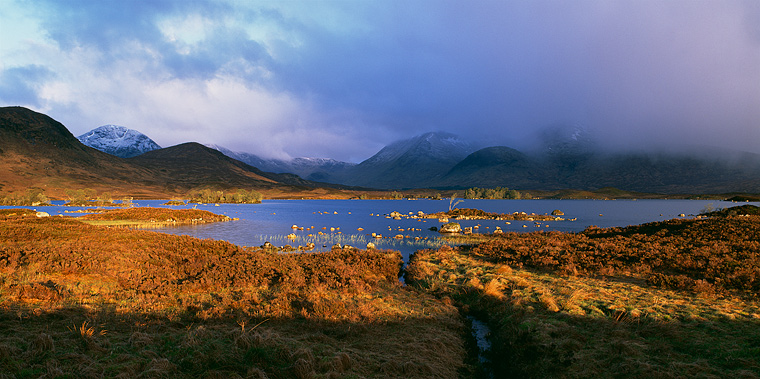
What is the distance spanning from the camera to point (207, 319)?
11359 mm

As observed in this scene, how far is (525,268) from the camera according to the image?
73.3 ft

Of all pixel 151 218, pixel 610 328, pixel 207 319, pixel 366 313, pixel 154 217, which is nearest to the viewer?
pixel 207 319

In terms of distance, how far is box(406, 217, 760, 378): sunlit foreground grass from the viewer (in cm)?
948

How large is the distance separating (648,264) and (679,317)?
31.4 feet

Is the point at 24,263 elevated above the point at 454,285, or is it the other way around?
the point at 24,263

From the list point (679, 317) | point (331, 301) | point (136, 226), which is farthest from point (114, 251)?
point (136, 226)

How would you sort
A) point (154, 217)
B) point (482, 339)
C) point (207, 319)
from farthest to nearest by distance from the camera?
point (154, 217)
point (482, 339)
point (207, 319)

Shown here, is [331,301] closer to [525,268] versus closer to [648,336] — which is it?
[648,336]

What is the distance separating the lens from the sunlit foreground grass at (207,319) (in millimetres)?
8000

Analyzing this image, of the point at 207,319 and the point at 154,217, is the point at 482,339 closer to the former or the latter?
the point at 207,319

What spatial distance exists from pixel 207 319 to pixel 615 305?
15485 millimetres

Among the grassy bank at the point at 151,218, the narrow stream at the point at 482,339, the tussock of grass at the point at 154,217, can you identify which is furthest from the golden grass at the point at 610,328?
the tussock of grass at the point at 154,217

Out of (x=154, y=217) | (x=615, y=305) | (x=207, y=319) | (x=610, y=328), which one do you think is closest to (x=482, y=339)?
(x=610, y=328)

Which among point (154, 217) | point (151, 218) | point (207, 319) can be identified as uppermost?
point (207, 319)
